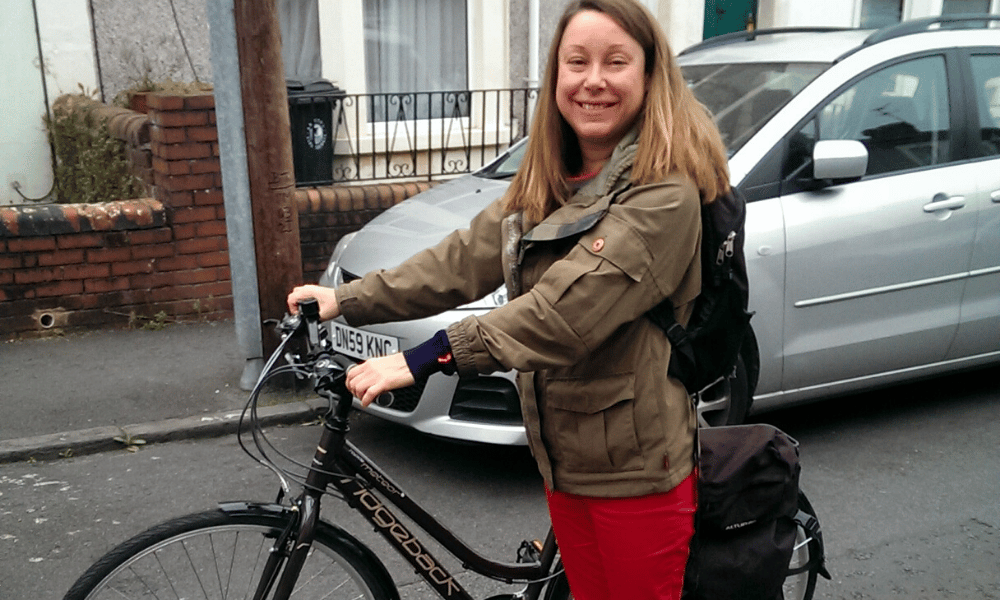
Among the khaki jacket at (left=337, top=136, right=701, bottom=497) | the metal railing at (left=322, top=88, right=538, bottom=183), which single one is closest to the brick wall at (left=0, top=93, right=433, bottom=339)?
the metal railing at (left=322, top=88, right=538, bottom=183)

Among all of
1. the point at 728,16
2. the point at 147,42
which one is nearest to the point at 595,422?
the point at 147,42

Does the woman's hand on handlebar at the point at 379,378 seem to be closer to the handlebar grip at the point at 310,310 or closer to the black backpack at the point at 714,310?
the handlebar grip at the point at 310,310

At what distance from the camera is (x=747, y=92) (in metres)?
4.60

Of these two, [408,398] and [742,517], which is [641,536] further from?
[408,398]

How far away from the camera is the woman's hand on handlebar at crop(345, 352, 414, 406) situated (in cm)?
189

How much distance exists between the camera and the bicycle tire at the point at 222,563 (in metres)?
2.16

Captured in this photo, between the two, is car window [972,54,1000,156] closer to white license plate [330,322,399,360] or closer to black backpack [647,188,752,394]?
white license plate [330,322,399,360]

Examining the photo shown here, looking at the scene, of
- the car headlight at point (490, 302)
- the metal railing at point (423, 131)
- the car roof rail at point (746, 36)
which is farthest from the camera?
the metal railing at point (423, 131)

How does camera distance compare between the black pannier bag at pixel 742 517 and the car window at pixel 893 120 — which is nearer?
the black pannier bag at pixel 742 517

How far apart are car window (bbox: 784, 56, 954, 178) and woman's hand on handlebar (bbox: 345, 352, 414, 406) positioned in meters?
2.83

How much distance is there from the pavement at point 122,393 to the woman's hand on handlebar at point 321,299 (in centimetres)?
273

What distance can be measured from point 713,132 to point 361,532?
238cm

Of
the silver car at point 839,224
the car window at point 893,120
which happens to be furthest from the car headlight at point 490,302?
the car window at point 893,120

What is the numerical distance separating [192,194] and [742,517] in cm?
494
